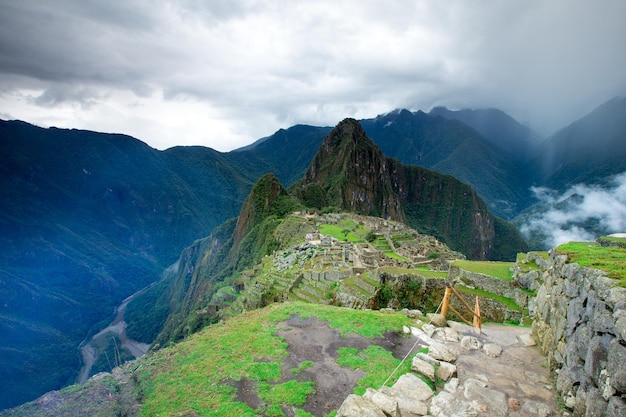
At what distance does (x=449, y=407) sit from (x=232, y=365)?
5.59 meters

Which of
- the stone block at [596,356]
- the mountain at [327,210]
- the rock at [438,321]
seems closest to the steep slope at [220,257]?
the mountain at [327,210]

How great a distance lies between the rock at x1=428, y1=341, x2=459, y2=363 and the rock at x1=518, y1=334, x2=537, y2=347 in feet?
7.05

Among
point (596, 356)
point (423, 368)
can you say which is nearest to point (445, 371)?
point (423, 368)

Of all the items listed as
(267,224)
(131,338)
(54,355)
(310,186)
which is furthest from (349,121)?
(54,355)

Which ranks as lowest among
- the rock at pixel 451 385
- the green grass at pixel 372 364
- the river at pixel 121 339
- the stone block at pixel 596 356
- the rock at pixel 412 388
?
the river at pixel 121 339

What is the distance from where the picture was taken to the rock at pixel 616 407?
424 centimetres

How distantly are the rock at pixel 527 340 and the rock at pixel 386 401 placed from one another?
4.88 metres

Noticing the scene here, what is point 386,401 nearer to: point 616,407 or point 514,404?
point 514,404

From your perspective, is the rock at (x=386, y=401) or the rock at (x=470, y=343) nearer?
the rock at (x=386, y=401)

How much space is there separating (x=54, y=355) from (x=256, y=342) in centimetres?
12313

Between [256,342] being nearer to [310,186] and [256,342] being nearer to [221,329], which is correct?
[221,329]

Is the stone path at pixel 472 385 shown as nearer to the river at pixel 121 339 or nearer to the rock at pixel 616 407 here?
the rock at pixel 616 407

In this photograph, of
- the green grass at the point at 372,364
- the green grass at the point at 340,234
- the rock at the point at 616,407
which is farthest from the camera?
the green grass at the point at 340,234

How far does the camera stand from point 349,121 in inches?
7421
